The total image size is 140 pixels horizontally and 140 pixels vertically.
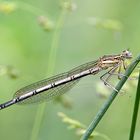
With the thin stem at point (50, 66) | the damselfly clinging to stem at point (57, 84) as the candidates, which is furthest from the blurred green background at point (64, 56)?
the damselfly clinging to stem at point (57, 84)

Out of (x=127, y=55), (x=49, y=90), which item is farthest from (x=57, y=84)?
(x=127, y=55)

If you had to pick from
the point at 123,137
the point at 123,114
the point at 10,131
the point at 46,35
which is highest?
the point at 46,35

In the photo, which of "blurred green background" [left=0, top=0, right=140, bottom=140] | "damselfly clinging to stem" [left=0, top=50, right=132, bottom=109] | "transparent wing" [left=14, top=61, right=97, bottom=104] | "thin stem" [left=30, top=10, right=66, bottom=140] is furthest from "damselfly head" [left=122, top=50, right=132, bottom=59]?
"blurred green background" [left=0, top=0, right=140, bottom=140]

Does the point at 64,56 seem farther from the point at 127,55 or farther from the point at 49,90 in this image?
the point at 127,55

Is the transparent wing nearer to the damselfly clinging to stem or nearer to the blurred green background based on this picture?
the damselfly clinging to stem

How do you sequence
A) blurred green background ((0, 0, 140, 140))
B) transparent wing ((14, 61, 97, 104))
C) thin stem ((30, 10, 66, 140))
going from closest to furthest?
thin stem ((30, 10, 66, 140))
transparent wing ((14, 61, 97, 104))
blurred green background ((0, 0, 140, 140))

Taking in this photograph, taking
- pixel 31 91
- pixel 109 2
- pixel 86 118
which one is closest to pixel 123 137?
pixel 31 91

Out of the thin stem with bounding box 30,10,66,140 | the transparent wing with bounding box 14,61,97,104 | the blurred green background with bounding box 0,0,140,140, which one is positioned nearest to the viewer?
the thin stem with bounding box 30,10,66,140

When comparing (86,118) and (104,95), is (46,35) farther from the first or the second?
(104,95)
